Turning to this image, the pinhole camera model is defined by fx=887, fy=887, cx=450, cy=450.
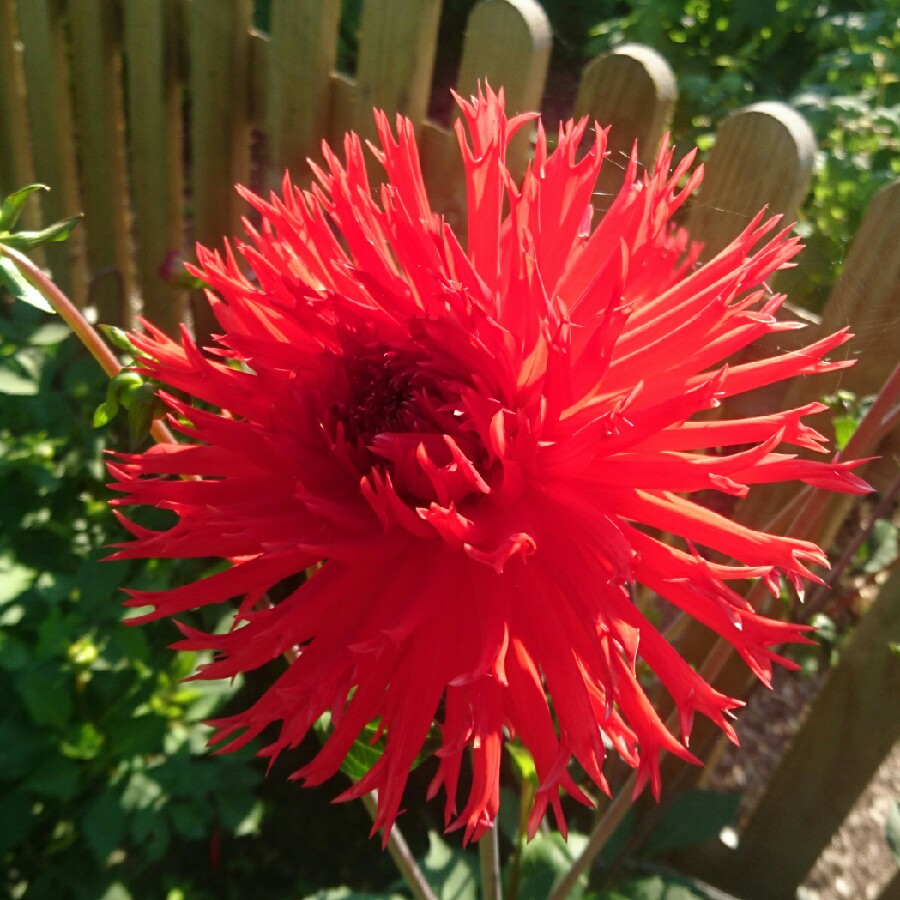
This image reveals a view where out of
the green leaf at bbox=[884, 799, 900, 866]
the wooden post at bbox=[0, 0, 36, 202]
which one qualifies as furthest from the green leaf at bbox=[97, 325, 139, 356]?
the wooden post at bbox=[0, 0, 36, 202]

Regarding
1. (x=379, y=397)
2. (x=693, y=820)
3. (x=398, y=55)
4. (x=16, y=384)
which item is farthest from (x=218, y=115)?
(x=693, y=820)

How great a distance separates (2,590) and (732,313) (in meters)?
1.23

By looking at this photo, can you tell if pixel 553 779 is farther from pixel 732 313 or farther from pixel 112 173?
pixel 112 173

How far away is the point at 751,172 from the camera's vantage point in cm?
96

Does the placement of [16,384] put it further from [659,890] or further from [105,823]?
[659,890]

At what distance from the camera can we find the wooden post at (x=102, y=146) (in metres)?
2.31

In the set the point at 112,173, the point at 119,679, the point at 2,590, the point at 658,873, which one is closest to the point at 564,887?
the point at 658,873

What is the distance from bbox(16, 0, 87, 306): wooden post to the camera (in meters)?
2.42

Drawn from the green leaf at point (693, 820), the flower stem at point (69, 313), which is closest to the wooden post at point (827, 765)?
the green leaf at point (693, 820)

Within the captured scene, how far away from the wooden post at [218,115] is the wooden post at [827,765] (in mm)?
1612

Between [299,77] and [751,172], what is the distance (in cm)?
121

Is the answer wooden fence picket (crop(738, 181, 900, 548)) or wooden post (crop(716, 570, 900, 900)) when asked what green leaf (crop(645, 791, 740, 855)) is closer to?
wooden post (crop(716, 570, 900, 900))

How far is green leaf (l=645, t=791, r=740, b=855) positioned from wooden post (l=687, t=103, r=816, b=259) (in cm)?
95

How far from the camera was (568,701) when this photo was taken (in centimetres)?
58
